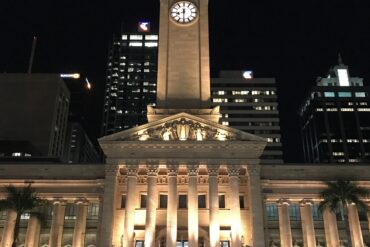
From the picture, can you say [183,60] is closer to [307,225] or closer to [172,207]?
[172,207]

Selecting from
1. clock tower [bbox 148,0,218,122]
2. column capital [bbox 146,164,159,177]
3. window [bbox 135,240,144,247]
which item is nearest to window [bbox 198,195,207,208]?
column capital [bbox 146,164,159,177]

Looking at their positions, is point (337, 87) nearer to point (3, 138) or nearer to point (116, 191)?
point (3, 138)

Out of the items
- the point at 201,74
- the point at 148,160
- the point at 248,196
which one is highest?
the point at 201,74

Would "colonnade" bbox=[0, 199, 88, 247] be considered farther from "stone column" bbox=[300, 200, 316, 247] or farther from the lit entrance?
"stone column" bbox=[300, 200, 316, 247]

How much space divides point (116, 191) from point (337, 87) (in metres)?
147

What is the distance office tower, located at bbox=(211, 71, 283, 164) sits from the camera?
155 m

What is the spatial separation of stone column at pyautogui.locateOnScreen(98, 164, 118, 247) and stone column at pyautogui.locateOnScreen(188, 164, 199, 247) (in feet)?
34.8

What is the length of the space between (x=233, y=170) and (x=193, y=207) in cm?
782

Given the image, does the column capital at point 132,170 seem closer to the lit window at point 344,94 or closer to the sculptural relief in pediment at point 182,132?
the sculptural relief in pediment at point 182,132

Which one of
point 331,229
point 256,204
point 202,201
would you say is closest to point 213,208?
point 256,204

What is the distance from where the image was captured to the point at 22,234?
238 ft

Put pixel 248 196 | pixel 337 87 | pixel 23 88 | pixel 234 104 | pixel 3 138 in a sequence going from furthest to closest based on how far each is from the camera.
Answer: pixel 337 87
pixel 234 104
pixel 23 88
pixel 3 138
pixel 248 196

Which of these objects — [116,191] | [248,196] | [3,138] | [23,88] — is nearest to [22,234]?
[116,191]

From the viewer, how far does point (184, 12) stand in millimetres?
81188
